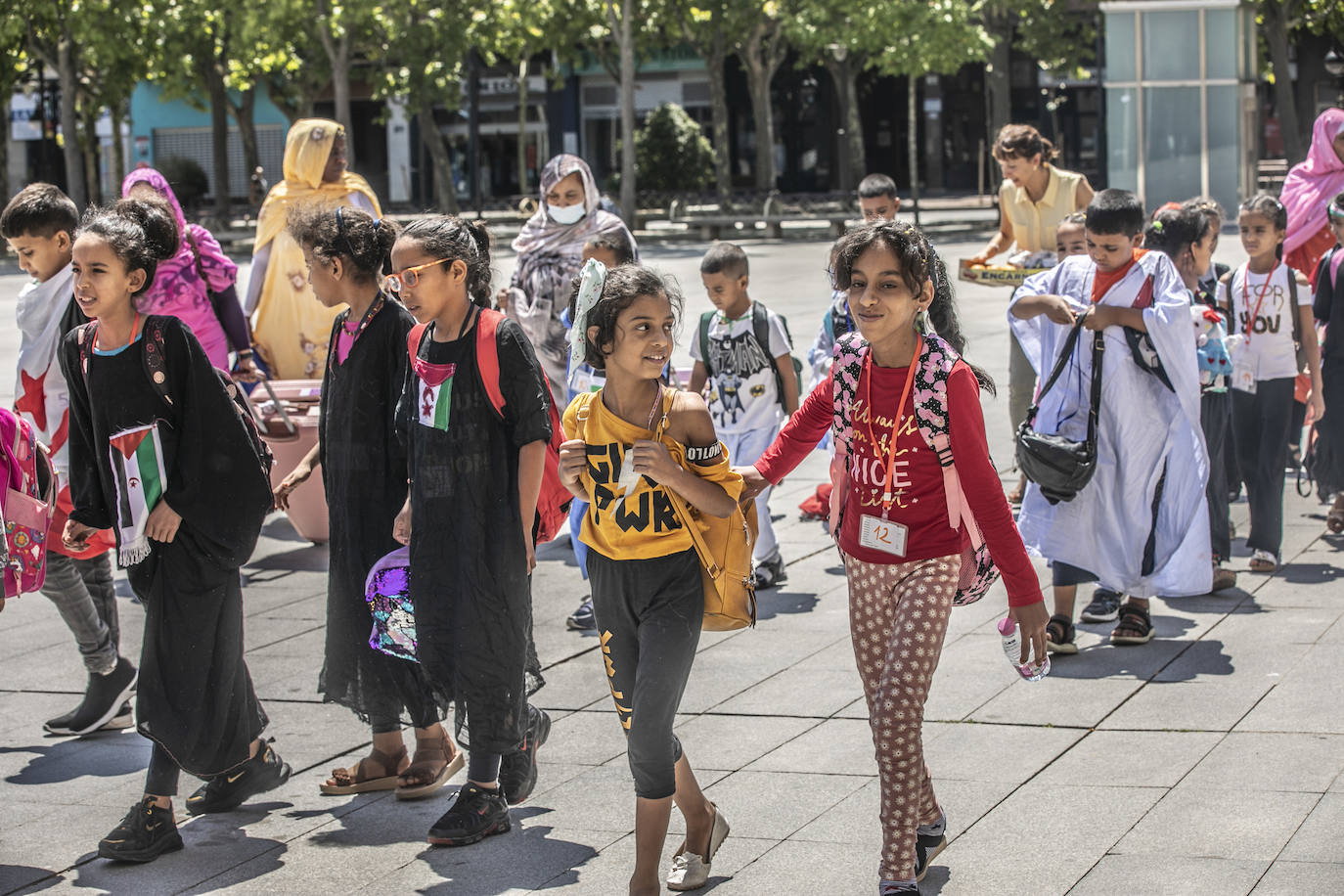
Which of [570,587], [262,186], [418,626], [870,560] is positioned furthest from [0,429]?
[262,186]

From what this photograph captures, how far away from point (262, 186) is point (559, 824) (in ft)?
123

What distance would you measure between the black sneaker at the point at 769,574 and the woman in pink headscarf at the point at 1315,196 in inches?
139

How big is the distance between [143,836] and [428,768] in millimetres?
852

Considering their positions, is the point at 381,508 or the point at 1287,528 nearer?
the point at 381,508

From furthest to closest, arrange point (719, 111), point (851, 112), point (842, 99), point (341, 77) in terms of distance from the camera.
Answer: point (842, 99) → point (851, 112) → point (719, 111) → point (341, 77)

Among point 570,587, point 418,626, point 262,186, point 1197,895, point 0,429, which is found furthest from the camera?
point 262,186

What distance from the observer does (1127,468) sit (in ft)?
20.7

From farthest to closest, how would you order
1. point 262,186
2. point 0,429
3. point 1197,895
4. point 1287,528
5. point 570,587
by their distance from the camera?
point 262,186, point 1287,528, point 570,587, point 0,429, point 1197,895

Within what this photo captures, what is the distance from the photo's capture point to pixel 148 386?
15.4 ft

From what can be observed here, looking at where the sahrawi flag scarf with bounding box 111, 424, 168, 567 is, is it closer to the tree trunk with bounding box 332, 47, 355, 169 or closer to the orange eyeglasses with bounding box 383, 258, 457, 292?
the orange eyeglasses with bounding box 383, 258, 457, 292

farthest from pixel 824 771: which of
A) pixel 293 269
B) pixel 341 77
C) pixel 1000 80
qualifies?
pixel 1000 80

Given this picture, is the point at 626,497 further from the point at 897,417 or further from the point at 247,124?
the point at 247,124

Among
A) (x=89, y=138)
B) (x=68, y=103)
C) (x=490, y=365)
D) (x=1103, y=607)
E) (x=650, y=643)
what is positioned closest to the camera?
(x=650, y=643)

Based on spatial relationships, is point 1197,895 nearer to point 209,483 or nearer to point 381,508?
point 381,508
